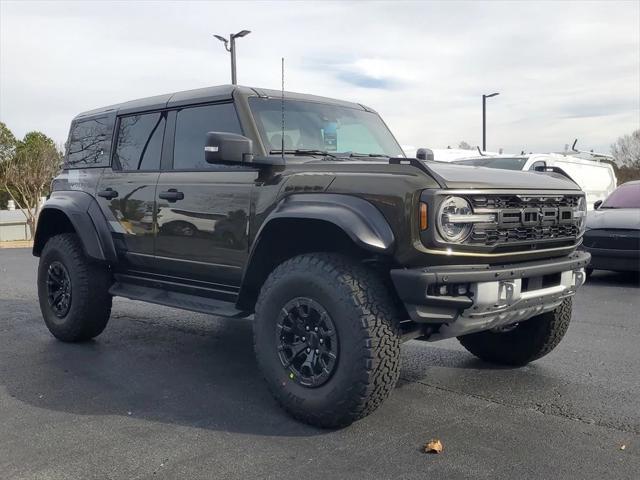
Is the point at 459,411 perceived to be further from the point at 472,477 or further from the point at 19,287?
the point at 19,287

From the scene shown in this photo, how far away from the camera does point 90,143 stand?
6.00m

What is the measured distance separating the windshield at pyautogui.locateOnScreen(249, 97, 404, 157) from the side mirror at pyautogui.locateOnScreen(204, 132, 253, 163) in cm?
45

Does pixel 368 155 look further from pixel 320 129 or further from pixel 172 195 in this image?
pixel 172 195

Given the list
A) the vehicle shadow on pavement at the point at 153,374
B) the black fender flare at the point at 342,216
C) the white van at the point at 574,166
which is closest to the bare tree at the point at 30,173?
the white van at the point at 574,166

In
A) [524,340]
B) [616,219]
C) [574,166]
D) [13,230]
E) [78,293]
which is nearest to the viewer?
[524,340]

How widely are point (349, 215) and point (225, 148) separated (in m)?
0.90

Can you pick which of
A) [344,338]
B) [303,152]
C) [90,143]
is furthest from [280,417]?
[90,143]

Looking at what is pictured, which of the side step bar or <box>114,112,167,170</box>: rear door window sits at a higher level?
<box>114,112,167,170</box>: rear door window

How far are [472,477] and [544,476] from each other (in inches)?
13.2

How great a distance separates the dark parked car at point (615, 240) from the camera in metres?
9.01

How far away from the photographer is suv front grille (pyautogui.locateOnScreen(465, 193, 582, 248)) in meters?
3.55

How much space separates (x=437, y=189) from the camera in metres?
3.43

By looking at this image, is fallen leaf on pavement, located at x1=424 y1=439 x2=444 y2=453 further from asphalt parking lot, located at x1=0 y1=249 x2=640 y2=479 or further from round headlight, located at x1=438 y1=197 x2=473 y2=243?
round headlight, located at x1=438 y1=197 x2=473 y2=243

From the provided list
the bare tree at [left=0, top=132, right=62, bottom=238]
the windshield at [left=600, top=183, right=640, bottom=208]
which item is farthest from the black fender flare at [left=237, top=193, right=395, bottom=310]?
the bare tree at [left=0, top=132, right=62, bottom=238]
